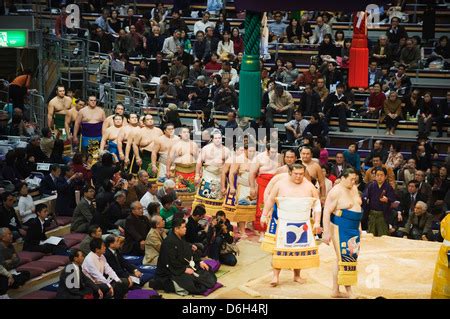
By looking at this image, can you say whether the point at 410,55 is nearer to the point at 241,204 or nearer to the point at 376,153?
the point at 376,153

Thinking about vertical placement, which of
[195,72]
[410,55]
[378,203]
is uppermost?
[410,55]

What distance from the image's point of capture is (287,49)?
1352 centimetres

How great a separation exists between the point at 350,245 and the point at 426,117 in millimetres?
4405

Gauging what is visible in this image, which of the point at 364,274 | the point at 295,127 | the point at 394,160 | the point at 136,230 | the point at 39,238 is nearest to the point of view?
the point at 364,274

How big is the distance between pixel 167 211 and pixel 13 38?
4.35 meters

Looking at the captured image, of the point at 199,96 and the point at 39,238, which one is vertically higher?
the point at 199,96

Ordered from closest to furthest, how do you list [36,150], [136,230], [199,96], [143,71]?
1. [136,230]
2. [36,150]
3. [199,96]
4. [143,71]

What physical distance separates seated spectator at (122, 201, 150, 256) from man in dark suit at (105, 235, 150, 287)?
1.62ft

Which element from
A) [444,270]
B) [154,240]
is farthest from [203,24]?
[444,270]

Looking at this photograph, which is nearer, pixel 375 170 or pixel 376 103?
pixel 375 170

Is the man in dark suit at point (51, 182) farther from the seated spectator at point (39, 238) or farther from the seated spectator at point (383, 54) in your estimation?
the seated spectator at point (383, 54)

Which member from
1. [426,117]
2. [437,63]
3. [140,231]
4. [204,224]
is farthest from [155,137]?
[437,63]

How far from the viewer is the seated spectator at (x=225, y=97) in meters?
12.4

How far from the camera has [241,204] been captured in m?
9.62
